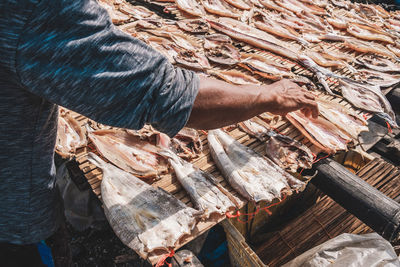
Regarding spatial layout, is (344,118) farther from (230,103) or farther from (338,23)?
(338,23)

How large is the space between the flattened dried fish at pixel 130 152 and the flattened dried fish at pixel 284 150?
1194 millimetres

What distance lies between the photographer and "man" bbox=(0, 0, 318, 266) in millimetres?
1108

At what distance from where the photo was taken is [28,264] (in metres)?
2.08

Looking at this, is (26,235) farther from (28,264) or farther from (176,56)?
(176,56)

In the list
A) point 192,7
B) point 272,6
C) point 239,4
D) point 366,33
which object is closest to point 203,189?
point 192,7

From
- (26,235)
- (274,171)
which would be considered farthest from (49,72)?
(274,171)

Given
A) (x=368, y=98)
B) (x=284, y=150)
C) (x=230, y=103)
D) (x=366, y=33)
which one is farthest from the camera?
(x=366, y=33)

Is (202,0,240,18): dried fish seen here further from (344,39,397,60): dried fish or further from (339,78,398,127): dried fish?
(339,78,398,127): dried fish

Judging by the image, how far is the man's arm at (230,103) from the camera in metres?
1.75

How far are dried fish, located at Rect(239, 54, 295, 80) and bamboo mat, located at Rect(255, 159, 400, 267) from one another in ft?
6.29

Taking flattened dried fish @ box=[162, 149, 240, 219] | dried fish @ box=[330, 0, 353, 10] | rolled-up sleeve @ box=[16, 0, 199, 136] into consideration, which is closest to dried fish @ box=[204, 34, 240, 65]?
flattened dried fish @ box=[162, 149, 240, 219]

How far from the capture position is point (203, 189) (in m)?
2.72

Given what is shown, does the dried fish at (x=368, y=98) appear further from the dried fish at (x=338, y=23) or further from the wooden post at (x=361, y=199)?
the dried fish at (x=338, y=23)

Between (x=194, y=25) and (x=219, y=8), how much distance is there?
1090 millimetres
